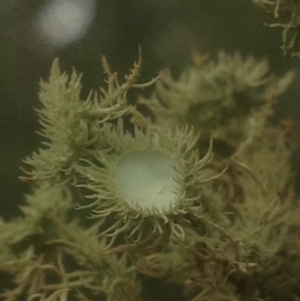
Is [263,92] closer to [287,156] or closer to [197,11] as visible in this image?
[287,156]

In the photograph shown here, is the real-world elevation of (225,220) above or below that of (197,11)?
below

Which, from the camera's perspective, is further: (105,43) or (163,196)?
(105,43)

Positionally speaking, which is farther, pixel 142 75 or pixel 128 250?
pixel 142 75

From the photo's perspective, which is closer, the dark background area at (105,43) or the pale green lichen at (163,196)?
the pale green lichen at (163,196)

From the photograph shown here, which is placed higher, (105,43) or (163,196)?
(105,43)

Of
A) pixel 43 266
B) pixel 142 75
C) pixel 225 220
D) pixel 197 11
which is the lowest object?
pixel 43 266

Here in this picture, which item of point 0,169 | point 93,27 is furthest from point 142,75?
point 0,169

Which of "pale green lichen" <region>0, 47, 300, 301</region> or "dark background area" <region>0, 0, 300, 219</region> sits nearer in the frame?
"pale green lichen" <region>0, 47, 300, 301</region>

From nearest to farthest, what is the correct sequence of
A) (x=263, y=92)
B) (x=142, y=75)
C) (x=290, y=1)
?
1. (x=290, y=1)
2. (x=263, y=92)
3. (x=142, y=75)
